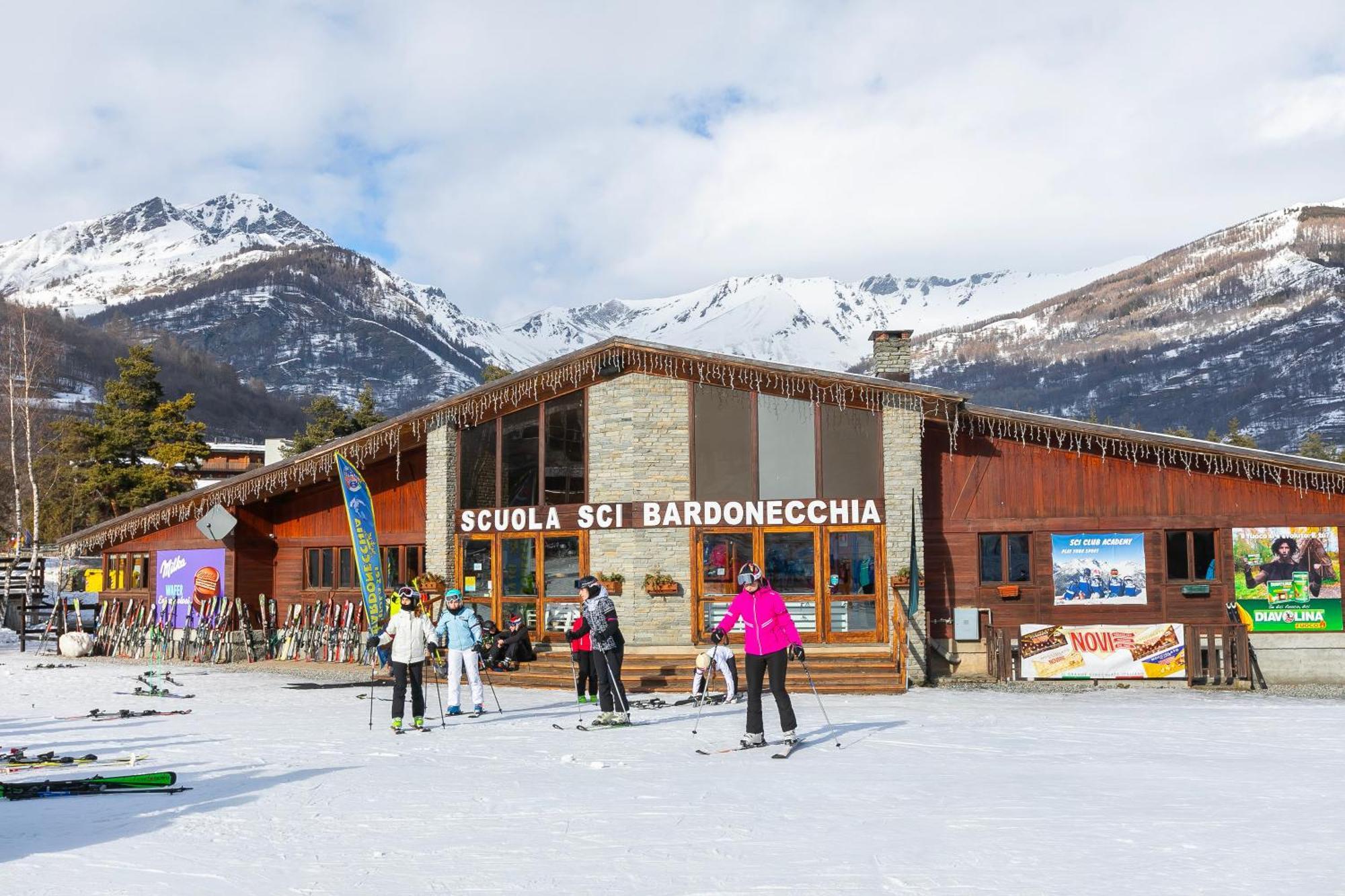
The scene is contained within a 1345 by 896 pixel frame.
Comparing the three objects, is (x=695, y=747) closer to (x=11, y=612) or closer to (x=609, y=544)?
(x=609, y=544)

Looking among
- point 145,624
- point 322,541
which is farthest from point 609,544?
point 145,624

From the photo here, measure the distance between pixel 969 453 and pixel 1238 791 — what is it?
432 inches

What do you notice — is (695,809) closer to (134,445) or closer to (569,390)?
(569,390)

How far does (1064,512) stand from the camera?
64.2 ft

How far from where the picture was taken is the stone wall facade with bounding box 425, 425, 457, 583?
21781 millimetres

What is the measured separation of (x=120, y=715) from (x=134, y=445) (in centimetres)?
3233

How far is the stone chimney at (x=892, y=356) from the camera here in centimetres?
2275

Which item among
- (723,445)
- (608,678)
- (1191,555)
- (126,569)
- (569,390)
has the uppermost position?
(569,390)

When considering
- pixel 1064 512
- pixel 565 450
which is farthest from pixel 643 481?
pixel 1064 512

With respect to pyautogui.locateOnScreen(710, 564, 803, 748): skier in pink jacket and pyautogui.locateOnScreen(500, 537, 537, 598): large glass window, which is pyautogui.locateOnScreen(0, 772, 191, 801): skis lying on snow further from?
pyautogui.locateOnScreen(500, 537, 537, 598): large glass window

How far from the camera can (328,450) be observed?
22844 millimetres

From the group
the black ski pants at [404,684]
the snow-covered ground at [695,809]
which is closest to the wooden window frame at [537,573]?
the snow-covered ground at [695,809]

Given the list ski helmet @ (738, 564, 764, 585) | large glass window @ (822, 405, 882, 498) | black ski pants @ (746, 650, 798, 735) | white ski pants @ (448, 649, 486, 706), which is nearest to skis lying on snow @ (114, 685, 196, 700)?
white ski pants @ (448, 649, 486, 706)

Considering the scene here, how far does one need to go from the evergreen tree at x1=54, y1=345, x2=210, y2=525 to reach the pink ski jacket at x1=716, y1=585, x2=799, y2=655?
36.5m
